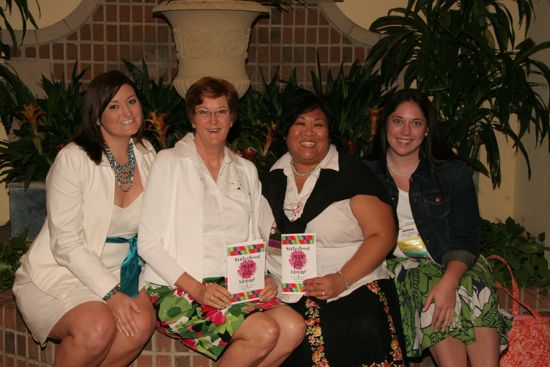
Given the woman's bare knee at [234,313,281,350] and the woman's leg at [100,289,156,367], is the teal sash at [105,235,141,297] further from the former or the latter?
the woman's bare knee at [234,313,281,350]

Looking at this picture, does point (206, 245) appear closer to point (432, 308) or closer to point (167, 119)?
point (432, 308)

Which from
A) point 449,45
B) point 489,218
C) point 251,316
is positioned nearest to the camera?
point 251,316

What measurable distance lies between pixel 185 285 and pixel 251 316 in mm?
287

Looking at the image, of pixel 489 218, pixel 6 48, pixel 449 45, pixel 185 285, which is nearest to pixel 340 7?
pixel 449 45

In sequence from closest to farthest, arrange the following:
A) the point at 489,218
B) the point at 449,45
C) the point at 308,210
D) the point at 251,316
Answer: the point at 251,316, the point at 308,210, the point at 449,45, the point at 489,218

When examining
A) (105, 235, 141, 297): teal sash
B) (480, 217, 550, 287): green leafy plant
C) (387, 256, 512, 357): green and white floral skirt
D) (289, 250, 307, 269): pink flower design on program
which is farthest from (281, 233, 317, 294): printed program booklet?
(480, 217, 550, 287): green leafy plant

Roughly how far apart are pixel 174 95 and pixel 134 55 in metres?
1.10

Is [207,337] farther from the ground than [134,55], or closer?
closer

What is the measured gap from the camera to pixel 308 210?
335 cm

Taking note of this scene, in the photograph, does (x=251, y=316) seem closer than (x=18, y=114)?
Yes

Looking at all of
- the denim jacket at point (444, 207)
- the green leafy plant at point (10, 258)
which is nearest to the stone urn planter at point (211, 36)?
the green leafy plant at point (10, 258)

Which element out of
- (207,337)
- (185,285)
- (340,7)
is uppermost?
(340,7)

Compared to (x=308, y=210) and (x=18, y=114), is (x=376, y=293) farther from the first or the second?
(x=18, y=114)

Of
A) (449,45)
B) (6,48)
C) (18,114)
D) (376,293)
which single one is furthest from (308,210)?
(6,48)
